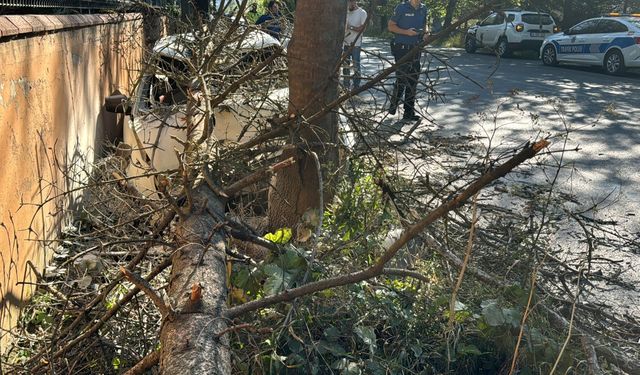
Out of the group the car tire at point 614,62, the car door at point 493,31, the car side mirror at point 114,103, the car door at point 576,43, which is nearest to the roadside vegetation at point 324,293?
the car side mirror at point 114,103

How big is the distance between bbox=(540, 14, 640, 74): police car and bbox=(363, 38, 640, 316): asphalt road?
0.42m

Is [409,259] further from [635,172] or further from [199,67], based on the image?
[635,172]

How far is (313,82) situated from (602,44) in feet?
58.3

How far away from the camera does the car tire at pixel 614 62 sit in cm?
2081

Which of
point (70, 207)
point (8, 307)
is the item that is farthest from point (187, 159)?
point (70, 207)

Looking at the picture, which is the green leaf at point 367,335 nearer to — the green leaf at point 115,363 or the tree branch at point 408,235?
the tree branch at point 408,235

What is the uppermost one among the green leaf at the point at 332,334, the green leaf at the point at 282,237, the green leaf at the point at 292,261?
the green leaf at the point at 292,261

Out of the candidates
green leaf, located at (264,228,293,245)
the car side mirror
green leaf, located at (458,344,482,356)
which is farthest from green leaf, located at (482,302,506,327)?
the car side mirror

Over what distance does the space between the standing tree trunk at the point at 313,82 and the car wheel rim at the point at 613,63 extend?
1729 centimetres

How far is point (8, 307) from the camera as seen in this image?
449cm

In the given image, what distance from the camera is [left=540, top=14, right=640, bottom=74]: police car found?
20344 millimetres

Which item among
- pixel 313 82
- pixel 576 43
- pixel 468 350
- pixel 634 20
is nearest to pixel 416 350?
pixel 468 350

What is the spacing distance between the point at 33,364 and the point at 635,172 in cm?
734

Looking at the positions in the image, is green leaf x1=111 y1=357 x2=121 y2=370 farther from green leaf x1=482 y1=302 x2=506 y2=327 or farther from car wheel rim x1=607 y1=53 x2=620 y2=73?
car wheel rim x1=607 y1=53 x2=620 y2=73
